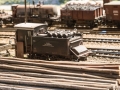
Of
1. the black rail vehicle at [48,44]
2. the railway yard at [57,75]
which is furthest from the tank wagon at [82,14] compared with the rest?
the railway yard at [57,75]

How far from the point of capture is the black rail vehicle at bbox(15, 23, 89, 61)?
45.9 ft

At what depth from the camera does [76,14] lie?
26.3m

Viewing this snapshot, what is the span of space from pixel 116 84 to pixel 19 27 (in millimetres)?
7768

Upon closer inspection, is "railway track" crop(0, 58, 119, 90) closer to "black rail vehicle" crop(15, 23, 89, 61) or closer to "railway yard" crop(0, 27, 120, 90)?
"railway yard" crop(0, 27, 120, 90)

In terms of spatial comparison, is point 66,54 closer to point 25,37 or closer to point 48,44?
point 48,44

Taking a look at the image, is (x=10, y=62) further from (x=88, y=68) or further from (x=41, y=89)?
(x=88, y=68)

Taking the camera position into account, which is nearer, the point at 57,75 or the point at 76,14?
the point at 57,75

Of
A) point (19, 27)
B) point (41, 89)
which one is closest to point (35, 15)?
point (19, 27)

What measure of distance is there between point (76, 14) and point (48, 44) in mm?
12517

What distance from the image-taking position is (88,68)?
9.83 m

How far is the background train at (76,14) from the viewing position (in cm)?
2477

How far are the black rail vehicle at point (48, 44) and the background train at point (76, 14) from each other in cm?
1059

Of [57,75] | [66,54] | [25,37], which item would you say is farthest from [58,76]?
[25,37]

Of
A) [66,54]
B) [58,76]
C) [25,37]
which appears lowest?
[58,76]
